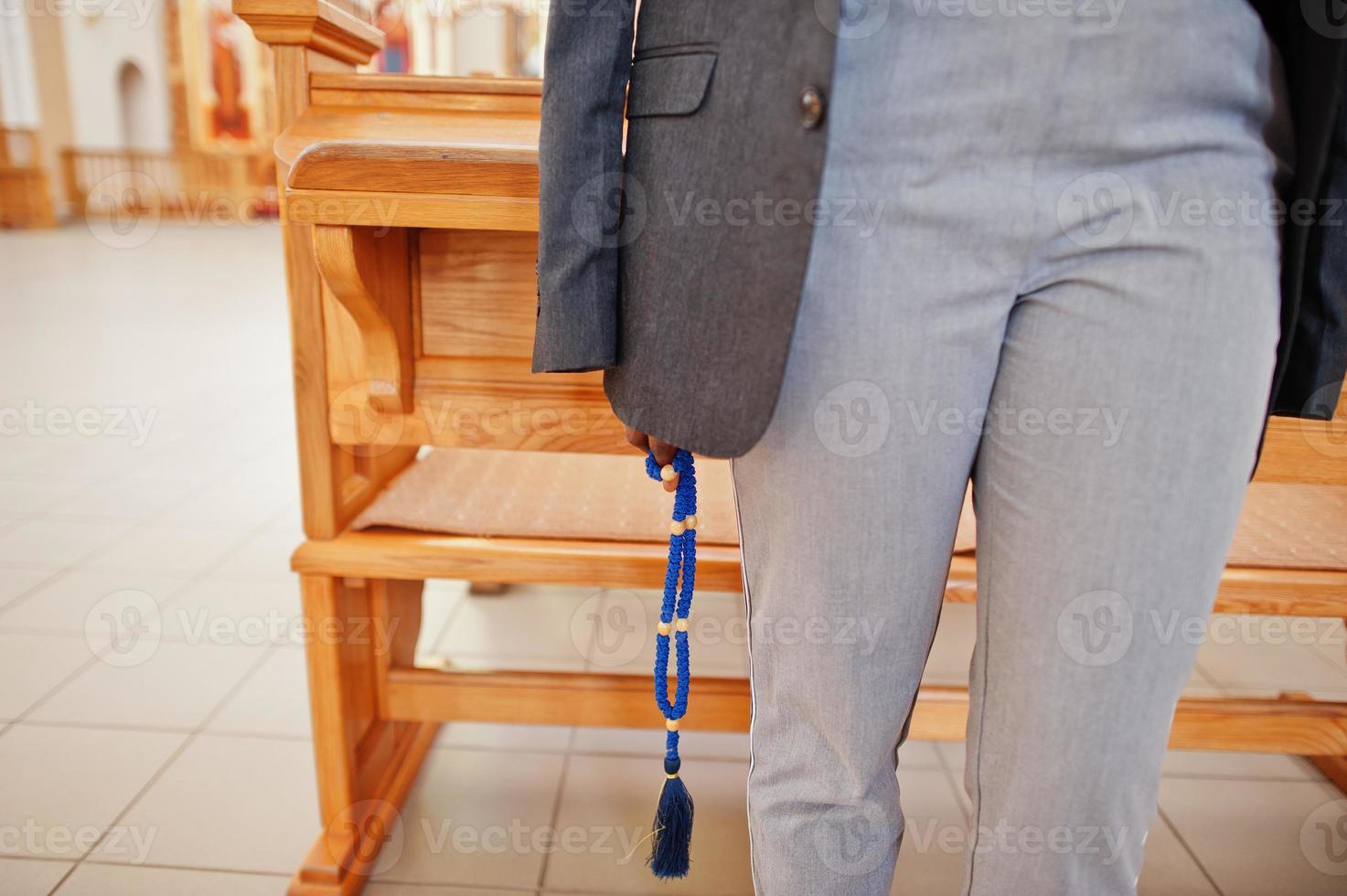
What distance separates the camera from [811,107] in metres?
0.62

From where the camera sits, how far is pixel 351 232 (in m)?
1.03

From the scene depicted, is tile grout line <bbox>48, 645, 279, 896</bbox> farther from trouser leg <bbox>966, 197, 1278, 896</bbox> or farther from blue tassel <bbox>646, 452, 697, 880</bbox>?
trouser leg <bbox>966, 197, 1278, 896</bbox>

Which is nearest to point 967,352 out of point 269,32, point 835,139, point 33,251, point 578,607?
point 835,139

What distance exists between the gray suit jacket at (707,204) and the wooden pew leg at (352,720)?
744mm

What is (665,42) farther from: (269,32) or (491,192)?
(269,32)

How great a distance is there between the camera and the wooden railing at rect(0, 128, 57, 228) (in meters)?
9.71

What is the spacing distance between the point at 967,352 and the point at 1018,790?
1.24ft

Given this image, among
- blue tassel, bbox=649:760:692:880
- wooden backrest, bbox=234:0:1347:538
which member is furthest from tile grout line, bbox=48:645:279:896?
blue tassel, bbox=649:760:692:880

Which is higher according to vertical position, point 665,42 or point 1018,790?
point 665,42
